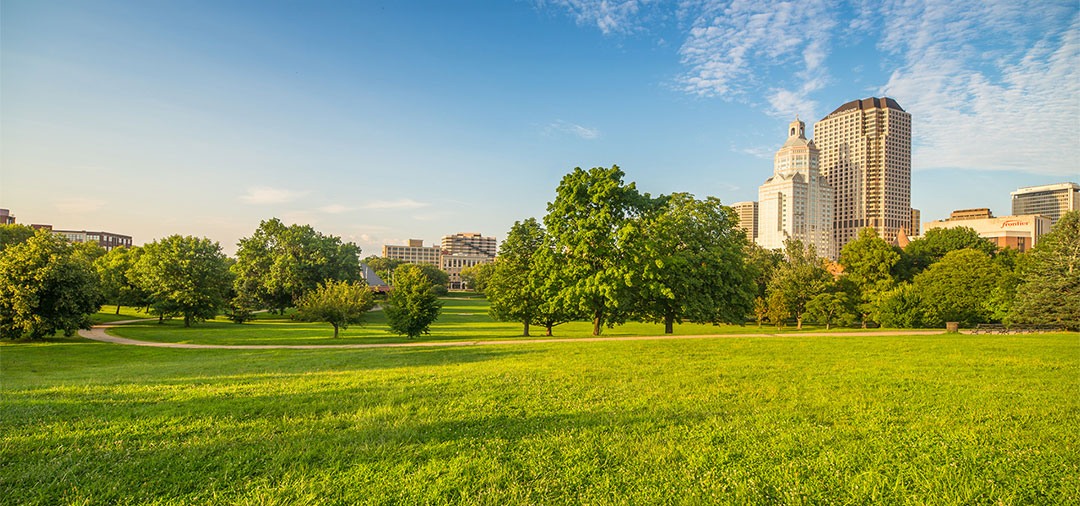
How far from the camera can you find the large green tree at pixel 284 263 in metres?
55.5

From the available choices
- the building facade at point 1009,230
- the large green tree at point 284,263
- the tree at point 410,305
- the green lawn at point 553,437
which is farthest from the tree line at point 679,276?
the building facade at point 1009,230

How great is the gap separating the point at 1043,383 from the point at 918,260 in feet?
203

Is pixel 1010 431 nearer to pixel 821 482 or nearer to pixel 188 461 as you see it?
pixel 821 482

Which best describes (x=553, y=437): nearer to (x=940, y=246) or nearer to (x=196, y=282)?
(x=196, y=282)

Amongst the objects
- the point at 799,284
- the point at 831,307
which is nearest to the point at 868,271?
the point at 831,307

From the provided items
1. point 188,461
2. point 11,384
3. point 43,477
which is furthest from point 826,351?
point 11,384

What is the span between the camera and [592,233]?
25.3 m

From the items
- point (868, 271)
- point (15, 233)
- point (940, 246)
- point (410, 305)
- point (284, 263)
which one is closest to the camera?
point (410, 305)

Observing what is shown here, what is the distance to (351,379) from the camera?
10672mm

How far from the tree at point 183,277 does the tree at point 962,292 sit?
5958cm

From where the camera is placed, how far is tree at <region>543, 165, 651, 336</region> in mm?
25500

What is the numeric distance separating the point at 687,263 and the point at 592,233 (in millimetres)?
7366

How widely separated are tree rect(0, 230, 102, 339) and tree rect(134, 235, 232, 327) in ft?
45.1

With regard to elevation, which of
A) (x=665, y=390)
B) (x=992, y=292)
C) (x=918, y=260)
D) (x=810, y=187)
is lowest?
(x=665, y=390)
